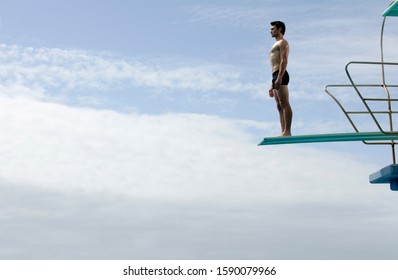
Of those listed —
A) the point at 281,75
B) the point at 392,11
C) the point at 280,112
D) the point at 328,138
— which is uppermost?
the point at 392,11

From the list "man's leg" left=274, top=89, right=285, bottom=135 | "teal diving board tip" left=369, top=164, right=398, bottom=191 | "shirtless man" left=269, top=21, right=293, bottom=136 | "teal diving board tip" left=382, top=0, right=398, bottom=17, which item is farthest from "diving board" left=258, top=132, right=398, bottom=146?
"teal diving board tip" left=382, top=0, right=398, bottom=17

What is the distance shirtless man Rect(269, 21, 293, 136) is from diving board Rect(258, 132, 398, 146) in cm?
17

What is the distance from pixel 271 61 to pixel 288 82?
58 centimetres

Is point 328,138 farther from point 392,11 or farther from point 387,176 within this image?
point 392,11

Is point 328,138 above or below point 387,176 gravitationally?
above

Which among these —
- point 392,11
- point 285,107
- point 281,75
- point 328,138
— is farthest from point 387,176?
point 392,11

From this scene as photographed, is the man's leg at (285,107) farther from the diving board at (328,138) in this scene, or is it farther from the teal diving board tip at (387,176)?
the teal diving board tip at (387,176)

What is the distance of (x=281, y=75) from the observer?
1205 centimetres

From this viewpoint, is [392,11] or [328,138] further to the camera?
[328,138]

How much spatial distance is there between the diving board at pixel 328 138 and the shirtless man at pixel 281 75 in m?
0.17

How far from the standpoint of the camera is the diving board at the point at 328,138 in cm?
1198

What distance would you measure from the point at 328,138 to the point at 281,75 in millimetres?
1635
